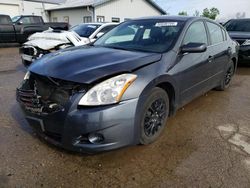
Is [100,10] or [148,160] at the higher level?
[100,10]

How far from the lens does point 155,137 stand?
10.7ft

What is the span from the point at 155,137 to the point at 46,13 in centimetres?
2585

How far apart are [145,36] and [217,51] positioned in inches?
63.5

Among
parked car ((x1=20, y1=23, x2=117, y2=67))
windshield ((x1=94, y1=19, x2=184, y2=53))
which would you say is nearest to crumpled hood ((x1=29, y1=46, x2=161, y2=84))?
windshield ((x1=94, y1=19, x2=184, y2=53))

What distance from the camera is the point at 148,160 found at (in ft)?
9.55

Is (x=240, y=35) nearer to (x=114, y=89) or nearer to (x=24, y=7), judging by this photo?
(x=114, y=89)

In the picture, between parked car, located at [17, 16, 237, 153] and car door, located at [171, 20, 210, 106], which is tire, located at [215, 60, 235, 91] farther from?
parked car, located at [17, 16, 237, 153]

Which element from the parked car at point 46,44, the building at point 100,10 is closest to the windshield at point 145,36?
the parked car at point 46,44

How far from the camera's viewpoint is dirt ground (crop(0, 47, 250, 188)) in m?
2.55

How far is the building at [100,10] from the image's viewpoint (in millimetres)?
20984

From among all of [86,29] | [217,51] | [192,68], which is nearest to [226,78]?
[217,51]

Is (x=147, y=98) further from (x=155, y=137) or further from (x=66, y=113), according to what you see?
(x=66, y=113)

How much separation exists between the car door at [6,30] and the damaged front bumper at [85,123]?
1310 centimetres

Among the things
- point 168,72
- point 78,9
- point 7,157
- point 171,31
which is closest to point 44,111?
point 7,157
